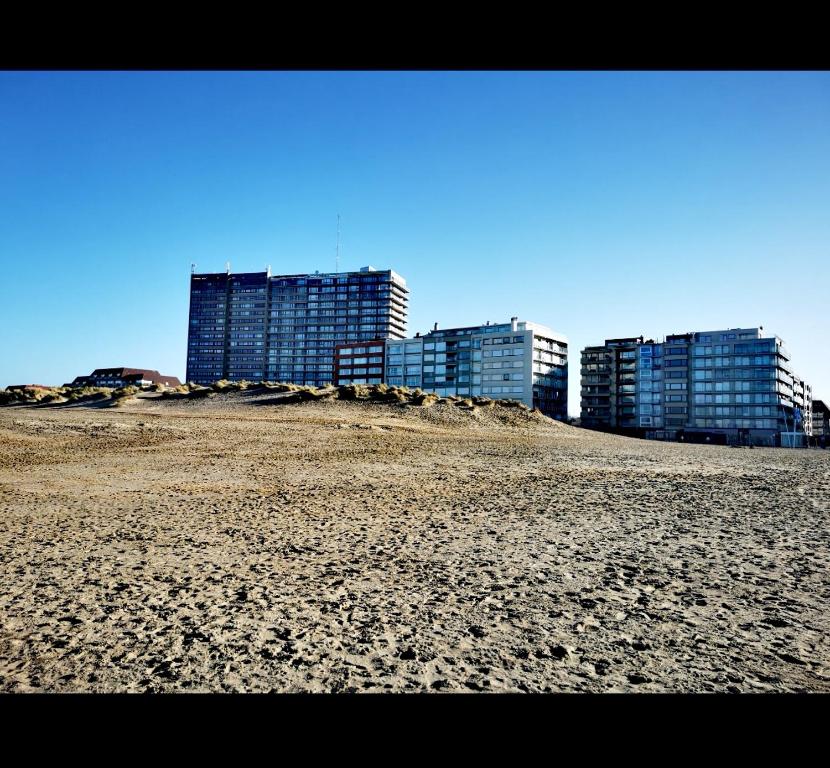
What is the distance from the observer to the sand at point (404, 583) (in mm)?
3348

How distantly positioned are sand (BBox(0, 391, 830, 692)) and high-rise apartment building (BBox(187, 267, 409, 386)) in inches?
5851

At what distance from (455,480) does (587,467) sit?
5548mm

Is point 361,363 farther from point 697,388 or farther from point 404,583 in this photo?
point 404,583

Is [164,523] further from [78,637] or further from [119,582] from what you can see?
[78,637]

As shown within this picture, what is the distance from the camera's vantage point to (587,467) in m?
16.0

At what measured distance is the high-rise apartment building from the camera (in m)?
163

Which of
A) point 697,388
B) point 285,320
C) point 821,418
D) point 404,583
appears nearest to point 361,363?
point 285,320

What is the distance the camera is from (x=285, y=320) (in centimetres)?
16925

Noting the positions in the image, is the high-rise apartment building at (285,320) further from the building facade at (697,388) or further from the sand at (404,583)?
the sand at (404,583)

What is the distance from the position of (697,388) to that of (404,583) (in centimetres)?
11058

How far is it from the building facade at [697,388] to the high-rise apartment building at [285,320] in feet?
237

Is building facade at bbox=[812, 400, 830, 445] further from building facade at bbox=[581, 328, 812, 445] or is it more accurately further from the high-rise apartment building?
the high-rise apartment building

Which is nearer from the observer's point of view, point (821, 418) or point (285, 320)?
point (821, 418)
